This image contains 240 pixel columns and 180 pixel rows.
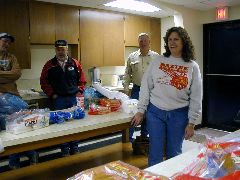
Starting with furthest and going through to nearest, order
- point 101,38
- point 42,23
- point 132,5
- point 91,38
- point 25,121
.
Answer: point 101,38
point 91,38
point 132,5
point 42,23
point 25,121

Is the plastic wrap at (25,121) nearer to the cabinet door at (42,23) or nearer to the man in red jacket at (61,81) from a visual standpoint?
the man in red jacket at (61,81)

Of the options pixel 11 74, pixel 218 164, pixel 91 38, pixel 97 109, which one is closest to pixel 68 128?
pixel 97 109

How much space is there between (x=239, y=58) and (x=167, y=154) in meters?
3.21

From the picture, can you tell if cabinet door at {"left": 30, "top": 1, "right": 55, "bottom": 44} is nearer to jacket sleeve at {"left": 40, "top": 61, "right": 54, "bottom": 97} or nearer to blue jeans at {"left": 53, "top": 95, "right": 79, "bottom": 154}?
jacket sleeve at {"left": 40, "top": 61, "right": 54, "bottom": 97}

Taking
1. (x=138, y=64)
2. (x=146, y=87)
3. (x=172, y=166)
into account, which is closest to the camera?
(x=172, y=166)

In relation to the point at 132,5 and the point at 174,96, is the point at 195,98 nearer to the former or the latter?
the point at 174,96

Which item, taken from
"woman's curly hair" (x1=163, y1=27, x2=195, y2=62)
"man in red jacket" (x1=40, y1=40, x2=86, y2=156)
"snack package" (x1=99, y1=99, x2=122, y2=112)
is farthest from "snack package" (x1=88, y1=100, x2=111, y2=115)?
"man in red jacket" (x1=40, y1=40, x2=86, y2=156)

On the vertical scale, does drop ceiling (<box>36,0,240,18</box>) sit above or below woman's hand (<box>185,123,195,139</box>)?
above

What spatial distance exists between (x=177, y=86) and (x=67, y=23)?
9.27ft

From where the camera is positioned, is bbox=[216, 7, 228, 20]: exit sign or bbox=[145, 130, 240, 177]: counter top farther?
bbox=[216, 7, 228, 20]: exit sign

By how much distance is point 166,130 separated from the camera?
2.06 metres

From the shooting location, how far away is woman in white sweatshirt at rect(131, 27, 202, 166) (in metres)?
1.98

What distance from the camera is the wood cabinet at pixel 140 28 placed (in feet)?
16.7

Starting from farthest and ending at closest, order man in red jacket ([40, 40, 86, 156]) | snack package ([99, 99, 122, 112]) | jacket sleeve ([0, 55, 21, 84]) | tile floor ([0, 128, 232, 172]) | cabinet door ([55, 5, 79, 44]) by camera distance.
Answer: cabinet door ([55, 5, 79, 44]), tile floor ([0, 128, 232, 172]), man in red jacket ([40, 40, 86, 156]), jacket sleeve ([0, 55, 21, 84]), snack package ([99, 99, 122, 112])
